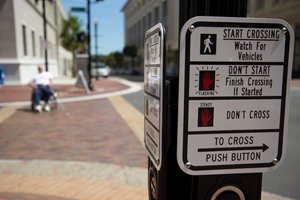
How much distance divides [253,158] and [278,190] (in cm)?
289

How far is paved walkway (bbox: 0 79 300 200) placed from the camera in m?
4.05

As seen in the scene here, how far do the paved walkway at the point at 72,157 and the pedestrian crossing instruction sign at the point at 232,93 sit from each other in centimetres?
235

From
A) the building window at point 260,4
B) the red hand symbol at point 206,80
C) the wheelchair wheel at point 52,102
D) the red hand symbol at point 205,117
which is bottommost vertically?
the wheelchair wheel at point 52,102

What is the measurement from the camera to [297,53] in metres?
32.8

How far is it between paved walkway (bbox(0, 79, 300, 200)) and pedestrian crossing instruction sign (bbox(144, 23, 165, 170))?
210 centimetres

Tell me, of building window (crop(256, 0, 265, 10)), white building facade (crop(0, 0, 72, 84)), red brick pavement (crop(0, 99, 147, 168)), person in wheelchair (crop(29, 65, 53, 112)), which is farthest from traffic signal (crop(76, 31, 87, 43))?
building window (crop(256, 0, 265, 10))

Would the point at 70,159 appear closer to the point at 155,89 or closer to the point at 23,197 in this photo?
the point at 23,197

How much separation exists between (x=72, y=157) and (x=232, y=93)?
4.43m

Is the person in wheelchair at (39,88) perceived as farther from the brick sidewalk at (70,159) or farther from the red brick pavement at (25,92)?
the red brick pavement at (25,92)

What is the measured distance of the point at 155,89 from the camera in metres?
1.81

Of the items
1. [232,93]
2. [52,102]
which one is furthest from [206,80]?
[52,102]

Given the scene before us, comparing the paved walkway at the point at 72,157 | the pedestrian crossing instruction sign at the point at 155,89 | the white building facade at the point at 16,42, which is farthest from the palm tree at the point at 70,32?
the pedestrian crossing instruction sign at the point at 155,89

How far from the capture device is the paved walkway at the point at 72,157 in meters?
4.05

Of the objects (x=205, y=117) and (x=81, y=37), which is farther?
(x=81, y=37)
